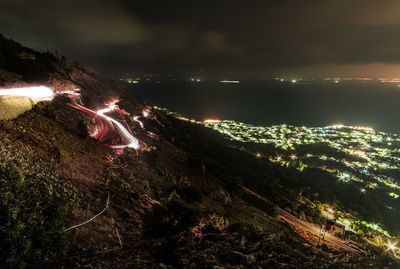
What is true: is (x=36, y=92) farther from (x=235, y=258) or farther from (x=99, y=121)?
(x=235, y=258)

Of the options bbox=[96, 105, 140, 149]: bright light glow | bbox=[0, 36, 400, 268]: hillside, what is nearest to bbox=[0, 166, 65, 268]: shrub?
bbox=[0, 36, 400, 268]: hillside

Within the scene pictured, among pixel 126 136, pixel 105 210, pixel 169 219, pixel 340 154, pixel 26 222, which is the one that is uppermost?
pixel 26 222

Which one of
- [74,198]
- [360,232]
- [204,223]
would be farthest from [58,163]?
[360,232]

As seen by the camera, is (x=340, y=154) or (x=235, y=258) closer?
(x=235, y=258)

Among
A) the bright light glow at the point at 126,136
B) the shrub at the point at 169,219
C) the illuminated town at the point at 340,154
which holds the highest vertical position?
the bright light glow at the point at 126,136

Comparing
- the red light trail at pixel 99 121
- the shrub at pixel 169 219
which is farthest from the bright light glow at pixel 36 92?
the shrub at pixel 169 219

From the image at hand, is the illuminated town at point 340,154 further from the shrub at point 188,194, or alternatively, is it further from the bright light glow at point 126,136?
the bright light glow at point 126,136

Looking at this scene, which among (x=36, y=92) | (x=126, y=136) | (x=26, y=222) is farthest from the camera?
(x=126, y=136)

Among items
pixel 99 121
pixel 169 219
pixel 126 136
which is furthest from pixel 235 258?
pixel 99 121

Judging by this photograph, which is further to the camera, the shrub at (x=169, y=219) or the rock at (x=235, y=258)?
the shrub at (x=169, y=219)

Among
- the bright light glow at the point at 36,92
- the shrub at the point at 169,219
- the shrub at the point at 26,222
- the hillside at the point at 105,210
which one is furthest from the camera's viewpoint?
the bright light glow at the point at 36,92
